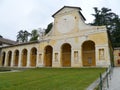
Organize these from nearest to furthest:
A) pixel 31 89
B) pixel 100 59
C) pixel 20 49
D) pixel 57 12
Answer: pixel 31 89, pixel 100 59, pixel 57 12, pixel 20 49

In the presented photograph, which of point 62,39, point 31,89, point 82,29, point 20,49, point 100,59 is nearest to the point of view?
point 31,89

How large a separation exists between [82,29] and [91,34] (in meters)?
2.09

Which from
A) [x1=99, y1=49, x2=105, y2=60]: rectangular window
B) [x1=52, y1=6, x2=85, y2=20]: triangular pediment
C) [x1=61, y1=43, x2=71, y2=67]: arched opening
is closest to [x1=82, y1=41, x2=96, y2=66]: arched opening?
[x1=61, y1=43, x2=71, y2=67]: arched opening

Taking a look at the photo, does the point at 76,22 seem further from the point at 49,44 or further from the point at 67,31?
the point at 49,44

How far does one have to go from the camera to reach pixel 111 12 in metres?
53.9

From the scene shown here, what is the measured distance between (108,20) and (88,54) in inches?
1025

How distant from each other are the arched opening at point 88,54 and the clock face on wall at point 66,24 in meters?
4.10

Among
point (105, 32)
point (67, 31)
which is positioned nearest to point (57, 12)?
point (67, 31)

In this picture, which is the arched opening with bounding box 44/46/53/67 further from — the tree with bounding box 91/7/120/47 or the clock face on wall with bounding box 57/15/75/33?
the tree with bounding box 91/7/120/47

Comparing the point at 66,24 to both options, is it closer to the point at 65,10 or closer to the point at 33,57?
the point at 65,10

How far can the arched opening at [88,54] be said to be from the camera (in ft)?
99.4

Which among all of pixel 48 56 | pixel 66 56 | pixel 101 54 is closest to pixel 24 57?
pixel 48 56

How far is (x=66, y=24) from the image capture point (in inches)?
1204

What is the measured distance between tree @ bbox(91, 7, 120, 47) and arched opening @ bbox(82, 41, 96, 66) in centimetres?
1896
